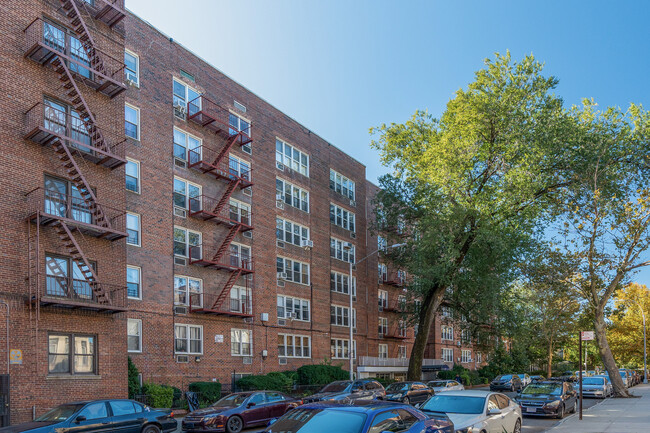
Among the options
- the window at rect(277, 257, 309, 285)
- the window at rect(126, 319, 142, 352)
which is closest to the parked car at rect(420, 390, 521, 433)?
the window at rect(126, 319, 142, 352)

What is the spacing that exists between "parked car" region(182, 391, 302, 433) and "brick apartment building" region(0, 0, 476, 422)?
4.58 metres

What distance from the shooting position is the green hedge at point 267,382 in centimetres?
2945

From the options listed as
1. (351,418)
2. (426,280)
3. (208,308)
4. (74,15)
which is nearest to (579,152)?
(426,280)

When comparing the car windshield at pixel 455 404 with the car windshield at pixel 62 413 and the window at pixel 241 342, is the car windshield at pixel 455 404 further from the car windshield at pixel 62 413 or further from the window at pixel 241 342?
the window at pixel 241 342

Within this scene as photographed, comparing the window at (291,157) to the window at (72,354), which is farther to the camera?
the window at (291,157)

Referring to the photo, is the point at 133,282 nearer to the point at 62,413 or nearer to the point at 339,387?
the point at 339,387

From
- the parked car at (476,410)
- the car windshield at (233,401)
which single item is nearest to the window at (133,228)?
the car windshield at (233,401)

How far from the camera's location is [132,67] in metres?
27.7

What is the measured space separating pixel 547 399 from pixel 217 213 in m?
17.9

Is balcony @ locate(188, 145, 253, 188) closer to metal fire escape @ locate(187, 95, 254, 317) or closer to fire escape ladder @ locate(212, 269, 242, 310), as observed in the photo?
metal fire escape @ locate(187, 95, 254, 317)

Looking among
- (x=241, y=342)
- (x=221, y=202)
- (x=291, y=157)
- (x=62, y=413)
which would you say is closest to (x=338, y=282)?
(x=291, y=157)

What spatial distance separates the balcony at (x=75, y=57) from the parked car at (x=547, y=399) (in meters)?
19.5

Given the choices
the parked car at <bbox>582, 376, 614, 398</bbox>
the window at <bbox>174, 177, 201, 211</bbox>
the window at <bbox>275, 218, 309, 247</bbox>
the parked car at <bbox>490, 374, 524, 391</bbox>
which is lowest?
the parked car at <bbox>490, 374, 524, 391</bbox>

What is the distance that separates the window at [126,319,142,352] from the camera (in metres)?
25.3
